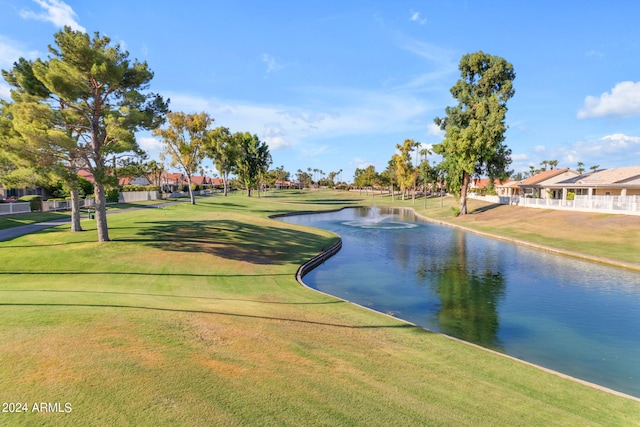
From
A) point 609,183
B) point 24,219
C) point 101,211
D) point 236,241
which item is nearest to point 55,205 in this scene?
point 24,219

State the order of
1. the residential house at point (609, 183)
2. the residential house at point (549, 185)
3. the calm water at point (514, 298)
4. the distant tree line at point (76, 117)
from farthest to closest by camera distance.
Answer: the residential house at point (549, 185) → the residential house at point (609, 183) → the distant tree line at point (76, 117) → the calm water at point (514, 298)

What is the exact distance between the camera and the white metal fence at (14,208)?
3506 centimetres

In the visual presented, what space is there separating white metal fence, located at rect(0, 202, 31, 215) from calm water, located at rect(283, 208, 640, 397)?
33822mm

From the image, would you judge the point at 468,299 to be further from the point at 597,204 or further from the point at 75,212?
the point at 597,204

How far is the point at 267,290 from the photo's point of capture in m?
17.7

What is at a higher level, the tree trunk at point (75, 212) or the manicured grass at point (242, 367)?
the tree trunk at point (75, 212)

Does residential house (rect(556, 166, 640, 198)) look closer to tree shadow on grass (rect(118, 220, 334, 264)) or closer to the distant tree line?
tree shadow on grass (rect(118, 220, 334, 264))

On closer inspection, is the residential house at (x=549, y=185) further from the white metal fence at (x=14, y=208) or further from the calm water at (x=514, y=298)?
the white metal fence at (x=14, y=208)

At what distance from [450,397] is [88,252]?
21360mm

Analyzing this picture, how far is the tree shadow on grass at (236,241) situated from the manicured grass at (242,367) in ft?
26.6

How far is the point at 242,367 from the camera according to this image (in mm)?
7496

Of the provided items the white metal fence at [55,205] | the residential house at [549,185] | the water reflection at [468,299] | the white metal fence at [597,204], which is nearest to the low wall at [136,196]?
the white metal fence at [55,205]

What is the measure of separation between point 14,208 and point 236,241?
26.6 metres

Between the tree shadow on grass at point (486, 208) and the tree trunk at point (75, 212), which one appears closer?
the tree trunk at point (75, 212)
